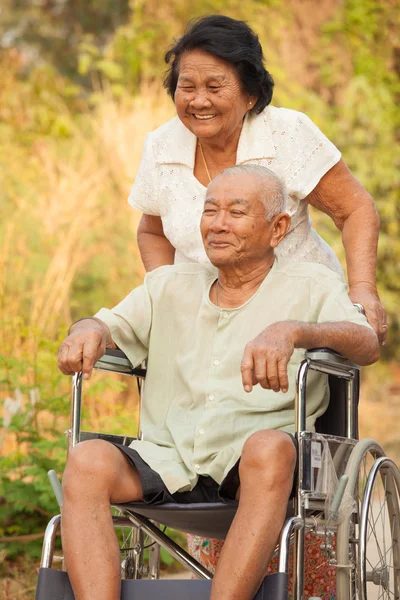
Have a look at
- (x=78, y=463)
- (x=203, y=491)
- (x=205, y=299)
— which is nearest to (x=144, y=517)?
(x=203, y=491)

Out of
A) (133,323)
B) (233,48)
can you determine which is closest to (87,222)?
(233,48)

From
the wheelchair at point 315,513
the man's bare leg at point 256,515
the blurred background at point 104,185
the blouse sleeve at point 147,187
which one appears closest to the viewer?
the man's bare leg at point 256,515

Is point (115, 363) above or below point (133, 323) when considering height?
below

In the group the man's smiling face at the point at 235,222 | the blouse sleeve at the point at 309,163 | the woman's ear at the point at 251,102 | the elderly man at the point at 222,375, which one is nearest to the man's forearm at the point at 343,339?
the elderly man at the point at 222,375

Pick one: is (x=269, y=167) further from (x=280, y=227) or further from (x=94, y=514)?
(x=94, y=514)

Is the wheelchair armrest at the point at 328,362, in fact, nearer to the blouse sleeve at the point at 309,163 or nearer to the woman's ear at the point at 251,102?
the blouse sleeve at the point at 309,163

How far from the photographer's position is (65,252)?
19.1 feet

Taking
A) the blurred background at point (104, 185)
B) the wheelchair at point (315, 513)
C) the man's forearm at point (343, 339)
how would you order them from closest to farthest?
1. the wheelchair at point (315, 513)
2. the man's forearm at point (343, 339)
3. the blurred background at point (104, 185)

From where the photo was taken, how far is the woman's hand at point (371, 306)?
2727 millimetres

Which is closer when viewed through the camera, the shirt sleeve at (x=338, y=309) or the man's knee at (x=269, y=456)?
the man's knee at (x=269, y=456)

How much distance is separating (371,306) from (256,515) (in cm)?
80

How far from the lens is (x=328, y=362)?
2.40m

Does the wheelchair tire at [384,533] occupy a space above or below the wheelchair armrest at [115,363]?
below

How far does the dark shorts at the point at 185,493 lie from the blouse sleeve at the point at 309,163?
0.95 m
